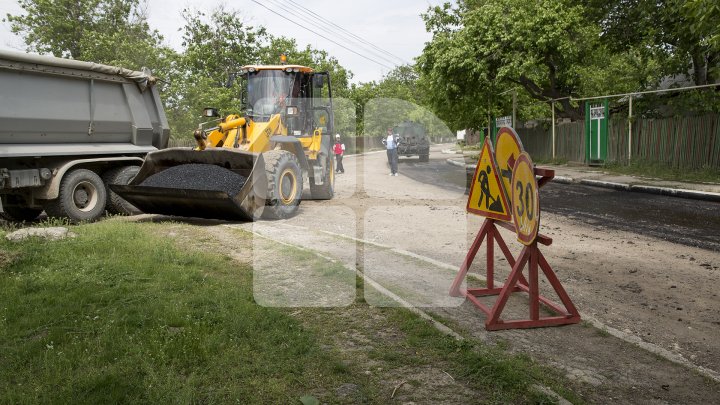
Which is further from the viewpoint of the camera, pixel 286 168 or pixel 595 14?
pixel 595 14

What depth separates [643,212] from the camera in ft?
34.2

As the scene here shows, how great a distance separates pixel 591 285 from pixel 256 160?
5.42 meters

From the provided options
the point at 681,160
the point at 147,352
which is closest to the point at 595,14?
the point at 681,160

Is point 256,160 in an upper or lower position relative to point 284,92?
lower

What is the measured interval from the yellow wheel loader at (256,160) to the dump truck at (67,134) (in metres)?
0.89

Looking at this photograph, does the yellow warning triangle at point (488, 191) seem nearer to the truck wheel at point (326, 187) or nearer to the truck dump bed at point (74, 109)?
the truck dump bed at point (74, 109)

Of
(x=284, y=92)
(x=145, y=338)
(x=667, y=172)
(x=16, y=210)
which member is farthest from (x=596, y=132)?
(x=145, y=338)

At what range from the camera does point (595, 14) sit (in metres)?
19.7

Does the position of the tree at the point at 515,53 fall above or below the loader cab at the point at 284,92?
above

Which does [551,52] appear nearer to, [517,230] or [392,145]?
[392,145]

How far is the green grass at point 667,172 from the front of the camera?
14589 mm

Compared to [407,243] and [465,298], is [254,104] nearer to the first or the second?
[407,243]

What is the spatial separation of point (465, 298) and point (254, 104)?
816cm

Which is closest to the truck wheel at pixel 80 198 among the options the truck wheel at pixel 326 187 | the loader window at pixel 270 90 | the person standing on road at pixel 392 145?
the loader window at pixel 270 90
